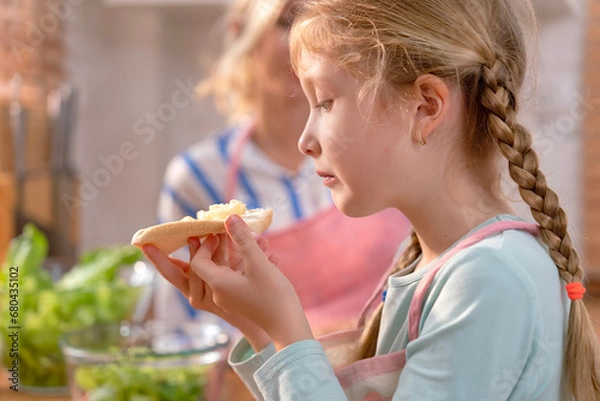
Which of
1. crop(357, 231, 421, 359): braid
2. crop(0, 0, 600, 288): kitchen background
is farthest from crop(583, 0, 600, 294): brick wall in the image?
crop(357, 231, 421, 359): braid

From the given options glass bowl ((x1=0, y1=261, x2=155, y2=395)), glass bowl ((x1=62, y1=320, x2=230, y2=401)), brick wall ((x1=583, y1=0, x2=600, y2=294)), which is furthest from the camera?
brick wall ((x1=583, y1=0, x2=600, y2=294))

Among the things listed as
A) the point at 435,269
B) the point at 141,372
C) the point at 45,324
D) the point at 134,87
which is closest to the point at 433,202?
the point at 435,269

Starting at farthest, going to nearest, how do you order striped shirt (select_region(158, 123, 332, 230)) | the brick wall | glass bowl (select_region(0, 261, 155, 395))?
the brick wall, striped shirt (select_region(158, 123, 332, 230)), glass bowl (select_region(0, 261, 155, 395))

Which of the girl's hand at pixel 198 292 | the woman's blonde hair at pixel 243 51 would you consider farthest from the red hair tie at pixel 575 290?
the woman's blonde hair at pixel 243 51

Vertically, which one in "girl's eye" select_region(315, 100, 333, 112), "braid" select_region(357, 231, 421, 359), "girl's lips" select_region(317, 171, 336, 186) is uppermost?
"girl's eye" select_region(315, 100, 333, 112)

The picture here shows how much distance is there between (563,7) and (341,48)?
212 centimetres

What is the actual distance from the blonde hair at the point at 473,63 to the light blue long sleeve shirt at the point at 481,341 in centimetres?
2

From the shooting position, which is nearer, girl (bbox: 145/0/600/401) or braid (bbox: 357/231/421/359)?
girl (bbox: 145/0/600/401)

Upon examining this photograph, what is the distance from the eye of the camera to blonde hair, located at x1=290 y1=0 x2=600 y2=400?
56 centimetres

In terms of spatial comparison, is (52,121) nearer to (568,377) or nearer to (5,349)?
(5,349)

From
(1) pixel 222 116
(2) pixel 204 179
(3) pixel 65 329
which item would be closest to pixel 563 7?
(1) pixel 222 116

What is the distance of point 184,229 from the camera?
601mm

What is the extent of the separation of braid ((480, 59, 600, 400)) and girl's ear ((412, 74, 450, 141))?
33 millimetres

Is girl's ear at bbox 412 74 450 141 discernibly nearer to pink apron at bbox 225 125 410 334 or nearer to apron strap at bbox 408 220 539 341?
apron strap at bbox 408 220 539 341
